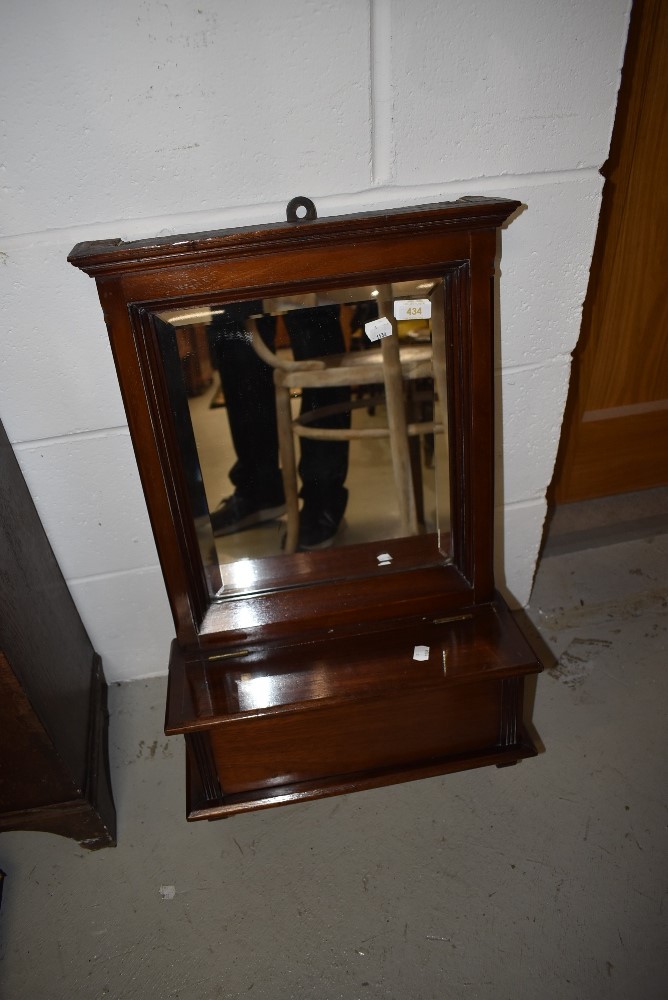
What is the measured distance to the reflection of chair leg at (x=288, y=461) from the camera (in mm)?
1105

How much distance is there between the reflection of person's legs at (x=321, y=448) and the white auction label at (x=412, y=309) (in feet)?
0.35

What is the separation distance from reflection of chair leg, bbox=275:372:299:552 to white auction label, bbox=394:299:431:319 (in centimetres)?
24

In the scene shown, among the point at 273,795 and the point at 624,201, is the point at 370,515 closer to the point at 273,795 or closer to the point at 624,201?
the point at 273,795

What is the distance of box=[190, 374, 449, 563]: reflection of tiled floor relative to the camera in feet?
3.65

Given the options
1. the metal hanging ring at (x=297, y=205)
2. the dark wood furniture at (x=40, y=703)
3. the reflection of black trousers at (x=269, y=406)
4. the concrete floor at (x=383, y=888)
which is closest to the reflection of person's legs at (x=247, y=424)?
the reflection of black trousers at (x=269, y=406)

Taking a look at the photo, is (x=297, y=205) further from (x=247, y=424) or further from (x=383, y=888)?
(x=383, y=888)

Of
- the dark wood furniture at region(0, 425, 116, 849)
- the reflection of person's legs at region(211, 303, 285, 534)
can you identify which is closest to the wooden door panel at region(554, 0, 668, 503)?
the reflection of person's legs at region(211, 303, 285, 534)

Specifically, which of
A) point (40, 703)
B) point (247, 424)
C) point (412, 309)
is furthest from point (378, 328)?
point (40, 703)

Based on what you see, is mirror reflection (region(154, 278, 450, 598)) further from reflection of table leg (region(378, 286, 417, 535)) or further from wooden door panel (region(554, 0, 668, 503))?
wooden door panel (region(554, 0, 668, 503))

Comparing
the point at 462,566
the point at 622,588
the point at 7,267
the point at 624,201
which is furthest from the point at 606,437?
the point at 7,267

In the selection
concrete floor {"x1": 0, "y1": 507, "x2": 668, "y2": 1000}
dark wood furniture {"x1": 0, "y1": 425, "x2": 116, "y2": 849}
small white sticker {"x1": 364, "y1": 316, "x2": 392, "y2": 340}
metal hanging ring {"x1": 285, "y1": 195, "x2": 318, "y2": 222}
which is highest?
metal hanging ring {"x1": 285, "y1": 195, "x2": 318, "y2": 222}

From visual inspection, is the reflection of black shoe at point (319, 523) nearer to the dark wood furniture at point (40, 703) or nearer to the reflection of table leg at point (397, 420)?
the reflection of table leg at point (397, 420)

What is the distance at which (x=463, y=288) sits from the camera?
1.01 meters

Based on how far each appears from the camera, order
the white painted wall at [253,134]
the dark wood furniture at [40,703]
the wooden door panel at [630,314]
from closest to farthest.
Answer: the white painted wall at [253,134] < the dark wood furniture at [40,703] < the wooden door panel at [630,314]
